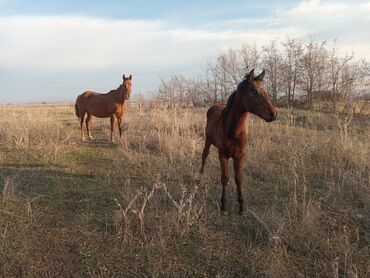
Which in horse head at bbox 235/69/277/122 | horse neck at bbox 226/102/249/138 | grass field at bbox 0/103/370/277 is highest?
horse head at bbox 235/69/277/122

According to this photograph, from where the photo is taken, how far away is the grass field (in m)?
3.72

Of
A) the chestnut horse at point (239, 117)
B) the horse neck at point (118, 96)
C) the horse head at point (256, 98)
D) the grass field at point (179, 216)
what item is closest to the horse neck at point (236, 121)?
the chestnut horse at point (239, 117)

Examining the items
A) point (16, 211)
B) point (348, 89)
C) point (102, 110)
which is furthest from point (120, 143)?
point (348, 89)

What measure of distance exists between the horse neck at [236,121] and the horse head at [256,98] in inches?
4.7

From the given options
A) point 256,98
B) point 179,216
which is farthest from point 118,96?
point 179,216

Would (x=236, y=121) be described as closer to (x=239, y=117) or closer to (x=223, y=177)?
(x=239, y=117)

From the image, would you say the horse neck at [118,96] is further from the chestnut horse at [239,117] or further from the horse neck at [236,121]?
the horse neck at [236,121]

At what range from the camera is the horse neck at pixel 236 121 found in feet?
16.3

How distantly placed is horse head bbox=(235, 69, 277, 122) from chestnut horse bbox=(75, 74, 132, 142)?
6.12 metres

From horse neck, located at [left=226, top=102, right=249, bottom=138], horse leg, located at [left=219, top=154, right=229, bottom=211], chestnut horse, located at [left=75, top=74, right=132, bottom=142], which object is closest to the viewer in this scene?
horse neck, located at [left=226, top=102, right=249, bottom=138]

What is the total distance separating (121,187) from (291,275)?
3.22 metres

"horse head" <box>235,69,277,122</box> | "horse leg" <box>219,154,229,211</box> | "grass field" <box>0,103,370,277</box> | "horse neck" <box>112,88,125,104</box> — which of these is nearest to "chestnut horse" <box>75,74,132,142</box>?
"horse neck" <box>112,88,125,104</box>

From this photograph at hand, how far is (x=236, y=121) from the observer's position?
4.97 metres

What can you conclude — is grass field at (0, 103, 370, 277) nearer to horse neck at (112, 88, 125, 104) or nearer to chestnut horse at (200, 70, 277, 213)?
chestnut horse at (200, 70, 277, 213)
